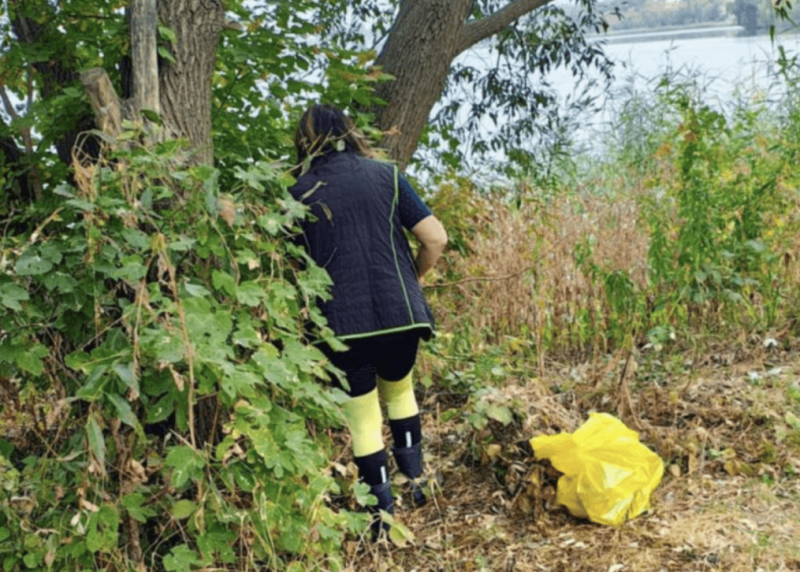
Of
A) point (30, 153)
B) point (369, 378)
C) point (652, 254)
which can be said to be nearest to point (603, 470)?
point (369, 378)

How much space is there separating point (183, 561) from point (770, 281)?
12.2ft

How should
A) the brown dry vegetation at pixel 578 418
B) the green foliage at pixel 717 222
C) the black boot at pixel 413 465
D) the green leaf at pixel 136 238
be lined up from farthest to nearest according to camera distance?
1. the green foliage at pixel 717 222
2. the black boot at pixel 413 465
3. the brown dry vegetation at pixel 578 418
4. the green leaf at pixel 136 238

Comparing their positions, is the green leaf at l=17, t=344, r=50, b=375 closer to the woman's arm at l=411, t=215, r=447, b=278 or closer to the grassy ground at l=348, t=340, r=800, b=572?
the grassy ground at l=348, t=340, r=800, b=572

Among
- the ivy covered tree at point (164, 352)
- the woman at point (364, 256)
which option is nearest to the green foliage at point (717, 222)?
the woman at point (364, 256)

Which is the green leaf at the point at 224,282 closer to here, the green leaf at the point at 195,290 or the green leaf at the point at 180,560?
the green leaf at the point at 195,290

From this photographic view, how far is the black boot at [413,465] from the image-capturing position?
14.3 feet

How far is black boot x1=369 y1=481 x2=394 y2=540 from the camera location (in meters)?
4.00

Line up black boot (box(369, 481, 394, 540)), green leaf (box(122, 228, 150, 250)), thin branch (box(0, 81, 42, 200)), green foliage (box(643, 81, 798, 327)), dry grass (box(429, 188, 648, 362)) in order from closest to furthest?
1. green leaf (box(122, 228, 150, 250))
2. black boot (box(369, 481, 394, 540))
3. thin branch (box(0, 81, 42, 200))
4. green foliage (box(643, 81, 798, 327))
5. dry grass (box(429, 188, 648, 362))

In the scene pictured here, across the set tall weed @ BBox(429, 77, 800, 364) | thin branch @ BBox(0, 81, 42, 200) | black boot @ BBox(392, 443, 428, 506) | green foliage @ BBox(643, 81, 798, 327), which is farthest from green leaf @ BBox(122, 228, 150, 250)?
green foliage @ BBox(643, 81, 798, 327)

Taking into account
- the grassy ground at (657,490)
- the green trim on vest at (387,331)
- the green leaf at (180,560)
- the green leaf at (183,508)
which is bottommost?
the grassy ground at (657,490)

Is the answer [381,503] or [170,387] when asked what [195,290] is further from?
[381,503]

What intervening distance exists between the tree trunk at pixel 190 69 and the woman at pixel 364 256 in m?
0.39

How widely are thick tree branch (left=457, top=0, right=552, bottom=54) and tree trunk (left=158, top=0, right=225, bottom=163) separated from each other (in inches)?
69.6

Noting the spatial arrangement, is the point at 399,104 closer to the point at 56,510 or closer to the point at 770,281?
the point at 770,281
